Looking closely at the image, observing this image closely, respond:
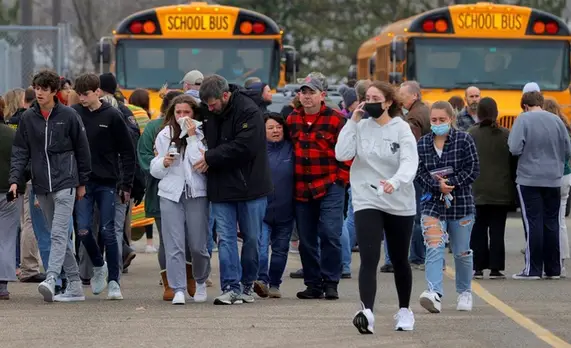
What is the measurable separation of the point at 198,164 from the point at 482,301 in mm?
2482

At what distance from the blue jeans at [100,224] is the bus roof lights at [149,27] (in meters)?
11.1

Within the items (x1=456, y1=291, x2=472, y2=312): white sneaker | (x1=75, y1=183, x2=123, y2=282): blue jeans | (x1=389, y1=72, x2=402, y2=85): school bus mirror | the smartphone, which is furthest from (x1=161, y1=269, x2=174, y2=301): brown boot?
(x1=389, y1=72, x2=402, y2=85): school bus mirror

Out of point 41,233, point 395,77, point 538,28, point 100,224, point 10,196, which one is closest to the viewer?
point 10,196

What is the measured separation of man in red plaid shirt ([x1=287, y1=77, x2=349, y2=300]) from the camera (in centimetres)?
1253

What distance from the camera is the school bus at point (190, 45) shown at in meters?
23.6

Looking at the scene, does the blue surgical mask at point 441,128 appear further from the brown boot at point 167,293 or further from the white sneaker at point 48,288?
the white sneaker at point 48,288

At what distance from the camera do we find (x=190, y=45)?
23.8 m

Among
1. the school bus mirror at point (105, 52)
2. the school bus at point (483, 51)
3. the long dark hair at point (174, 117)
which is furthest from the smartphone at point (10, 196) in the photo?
the school bus at point (483, 51)

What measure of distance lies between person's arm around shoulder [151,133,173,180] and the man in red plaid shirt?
1083 millimetres

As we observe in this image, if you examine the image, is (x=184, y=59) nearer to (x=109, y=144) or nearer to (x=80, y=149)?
(x=109, y=144)

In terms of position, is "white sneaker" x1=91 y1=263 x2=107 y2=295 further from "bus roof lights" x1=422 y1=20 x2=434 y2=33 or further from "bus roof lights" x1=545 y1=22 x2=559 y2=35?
"bus roof lights" x1=545 y1=22 x2=559 y2=35

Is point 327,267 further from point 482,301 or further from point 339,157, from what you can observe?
point 339,157

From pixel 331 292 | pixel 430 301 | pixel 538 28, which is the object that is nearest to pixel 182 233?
pixel 331 292

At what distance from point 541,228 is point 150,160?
3813 mm
